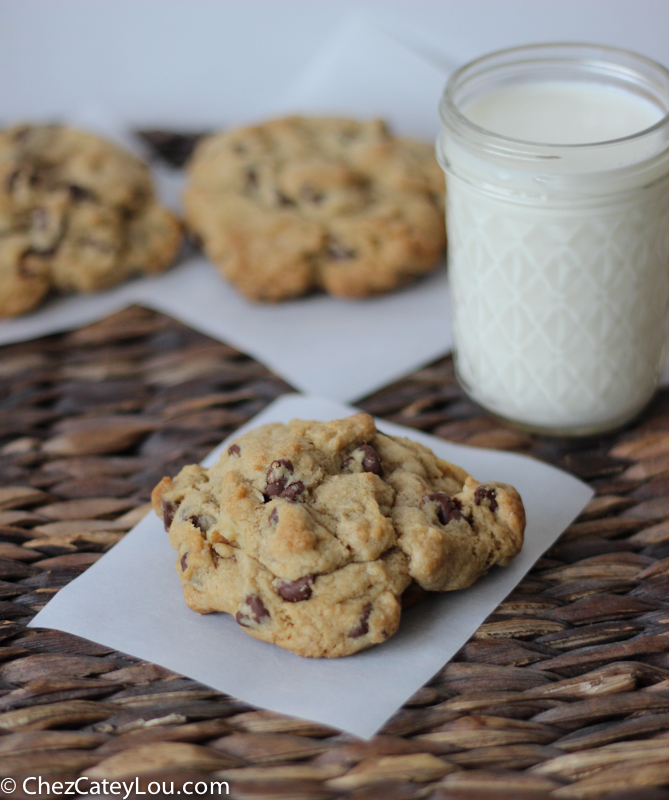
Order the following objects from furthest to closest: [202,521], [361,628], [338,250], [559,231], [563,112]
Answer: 1. [338,250]
2. [563,112]
3. [559,231]
4. [202,521]
5. [361,628]

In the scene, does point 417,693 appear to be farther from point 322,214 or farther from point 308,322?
point 322,214

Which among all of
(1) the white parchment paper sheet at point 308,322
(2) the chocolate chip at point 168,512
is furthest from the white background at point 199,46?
(2) the chocolate chip at point 168,512

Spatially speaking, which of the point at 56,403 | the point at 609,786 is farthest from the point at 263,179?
the point at 609,786

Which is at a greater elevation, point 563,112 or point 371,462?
point 563,112

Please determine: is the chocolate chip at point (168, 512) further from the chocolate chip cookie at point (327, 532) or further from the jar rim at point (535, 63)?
the jar rim at point (535, 63)

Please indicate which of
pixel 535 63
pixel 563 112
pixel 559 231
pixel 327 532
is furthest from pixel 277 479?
pixel 535 63

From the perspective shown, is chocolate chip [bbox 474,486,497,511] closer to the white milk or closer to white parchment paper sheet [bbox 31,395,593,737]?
white parchment paper sheet [bbox 31,395,593,737]
